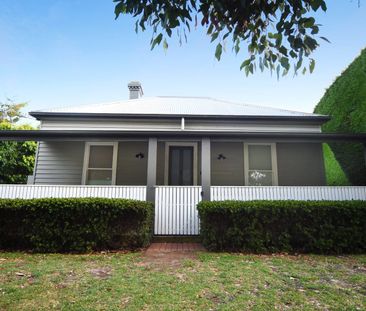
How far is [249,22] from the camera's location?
2.94 metres

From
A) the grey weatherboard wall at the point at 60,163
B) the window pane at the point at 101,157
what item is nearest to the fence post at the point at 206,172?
the window pane at the point at 101,157

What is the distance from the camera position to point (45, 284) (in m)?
3.49

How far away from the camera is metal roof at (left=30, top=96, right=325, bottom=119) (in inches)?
375

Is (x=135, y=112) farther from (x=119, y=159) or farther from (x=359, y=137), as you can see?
(x=359, y=137)

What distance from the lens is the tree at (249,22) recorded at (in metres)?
2.64

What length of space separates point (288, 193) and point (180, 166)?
397 cm

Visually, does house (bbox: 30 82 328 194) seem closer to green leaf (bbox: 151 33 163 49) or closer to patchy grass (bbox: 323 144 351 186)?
patchy grass (bbox: 323 144 351 186)

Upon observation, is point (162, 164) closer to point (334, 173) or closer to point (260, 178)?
point (260, 178)

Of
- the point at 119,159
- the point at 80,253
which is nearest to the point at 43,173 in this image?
the point at 119,159

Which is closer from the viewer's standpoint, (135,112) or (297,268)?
(297,268)

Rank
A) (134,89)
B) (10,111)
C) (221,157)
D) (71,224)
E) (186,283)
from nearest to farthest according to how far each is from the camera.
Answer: (186,283)
(71,224)
(221,157)
(134,89)
(10,111)

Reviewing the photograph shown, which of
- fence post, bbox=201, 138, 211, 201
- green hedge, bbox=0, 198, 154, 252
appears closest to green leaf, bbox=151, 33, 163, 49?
green hedge, bbox=0, 198, 154, 252

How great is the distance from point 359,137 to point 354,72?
409cm

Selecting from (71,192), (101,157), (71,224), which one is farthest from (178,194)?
(101,157)
